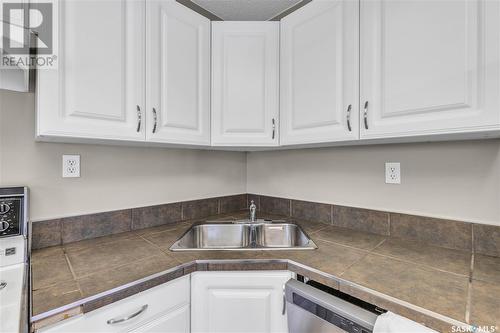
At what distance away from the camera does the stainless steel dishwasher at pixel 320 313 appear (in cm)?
78

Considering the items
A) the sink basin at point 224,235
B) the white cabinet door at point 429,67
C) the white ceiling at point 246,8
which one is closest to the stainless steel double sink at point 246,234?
the sink basin at point 224,235

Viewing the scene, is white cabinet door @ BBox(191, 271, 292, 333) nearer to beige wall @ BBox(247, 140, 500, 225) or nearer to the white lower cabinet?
the white lower cabinet

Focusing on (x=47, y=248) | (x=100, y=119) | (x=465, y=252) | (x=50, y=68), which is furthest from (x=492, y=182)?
(x=47, y=248)

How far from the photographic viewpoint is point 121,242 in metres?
1.22

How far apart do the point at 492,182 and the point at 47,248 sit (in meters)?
2.02

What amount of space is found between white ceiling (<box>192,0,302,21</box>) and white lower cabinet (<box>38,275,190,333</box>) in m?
1.58

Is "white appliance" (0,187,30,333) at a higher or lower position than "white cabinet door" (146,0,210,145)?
lower

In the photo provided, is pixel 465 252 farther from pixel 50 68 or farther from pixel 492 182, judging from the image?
pixel 50 68

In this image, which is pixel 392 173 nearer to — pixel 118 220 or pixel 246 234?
pixel 246 234

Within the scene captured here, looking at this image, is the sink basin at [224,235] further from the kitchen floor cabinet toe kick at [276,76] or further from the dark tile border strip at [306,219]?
the kitchen floor cabinet toe kick at [276,76]

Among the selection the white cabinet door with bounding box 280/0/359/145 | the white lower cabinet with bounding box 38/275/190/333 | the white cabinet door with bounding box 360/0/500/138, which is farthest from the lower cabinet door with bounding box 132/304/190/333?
the white cabinet door with bounding box 360/0/500/138

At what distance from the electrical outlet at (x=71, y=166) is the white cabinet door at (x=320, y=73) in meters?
1.09

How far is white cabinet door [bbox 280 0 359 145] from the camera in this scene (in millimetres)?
1130

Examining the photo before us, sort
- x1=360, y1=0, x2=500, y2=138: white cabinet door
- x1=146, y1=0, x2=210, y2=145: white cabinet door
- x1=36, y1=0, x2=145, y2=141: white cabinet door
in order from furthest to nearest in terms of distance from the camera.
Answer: x1=146, y1=0, x2=210, y2=145: white cabinet door
x1=36, y1=0, x2=145, y2=141: white cabinet door
x1=360, y1=0, x2=500, y2=138: white cabinet door
